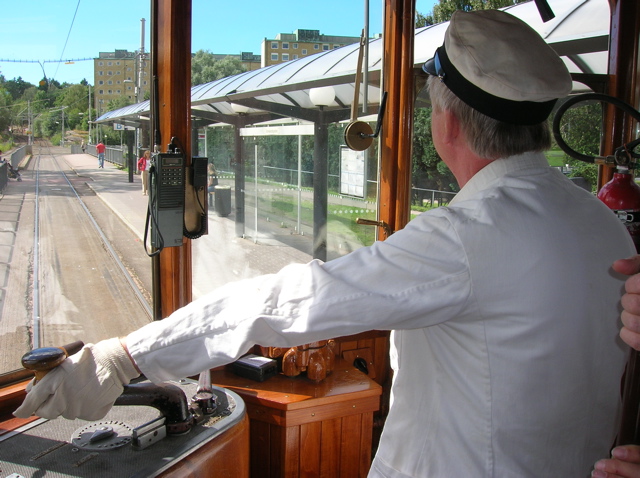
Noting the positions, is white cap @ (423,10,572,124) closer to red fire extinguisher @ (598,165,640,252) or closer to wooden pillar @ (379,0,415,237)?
red fire extinguisher @ (598,165,640,252)

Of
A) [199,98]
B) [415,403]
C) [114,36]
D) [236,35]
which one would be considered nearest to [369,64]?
[236,35]

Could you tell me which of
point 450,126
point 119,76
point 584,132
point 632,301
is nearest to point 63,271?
point 119,76

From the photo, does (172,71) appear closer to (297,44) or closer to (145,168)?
(145,168)

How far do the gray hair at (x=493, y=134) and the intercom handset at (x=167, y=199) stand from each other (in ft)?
3.73

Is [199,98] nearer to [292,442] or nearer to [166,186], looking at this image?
[166,186]

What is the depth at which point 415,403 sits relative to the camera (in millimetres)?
1089

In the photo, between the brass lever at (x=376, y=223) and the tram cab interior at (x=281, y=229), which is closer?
the tram cab interior at (x=281, y=229)

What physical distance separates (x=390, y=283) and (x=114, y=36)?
1597 mm

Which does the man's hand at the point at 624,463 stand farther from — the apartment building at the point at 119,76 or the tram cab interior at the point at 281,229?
the apartment building at the point at 119,76

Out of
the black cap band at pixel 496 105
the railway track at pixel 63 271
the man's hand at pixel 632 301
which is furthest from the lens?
the railway track at pixel 63 271

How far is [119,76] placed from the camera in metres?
2.08

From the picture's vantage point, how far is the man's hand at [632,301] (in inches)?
30.7

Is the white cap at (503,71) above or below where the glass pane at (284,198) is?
above

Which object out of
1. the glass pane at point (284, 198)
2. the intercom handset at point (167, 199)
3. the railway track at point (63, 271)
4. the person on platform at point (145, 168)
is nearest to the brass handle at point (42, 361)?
the railway track at point (63, 271)
